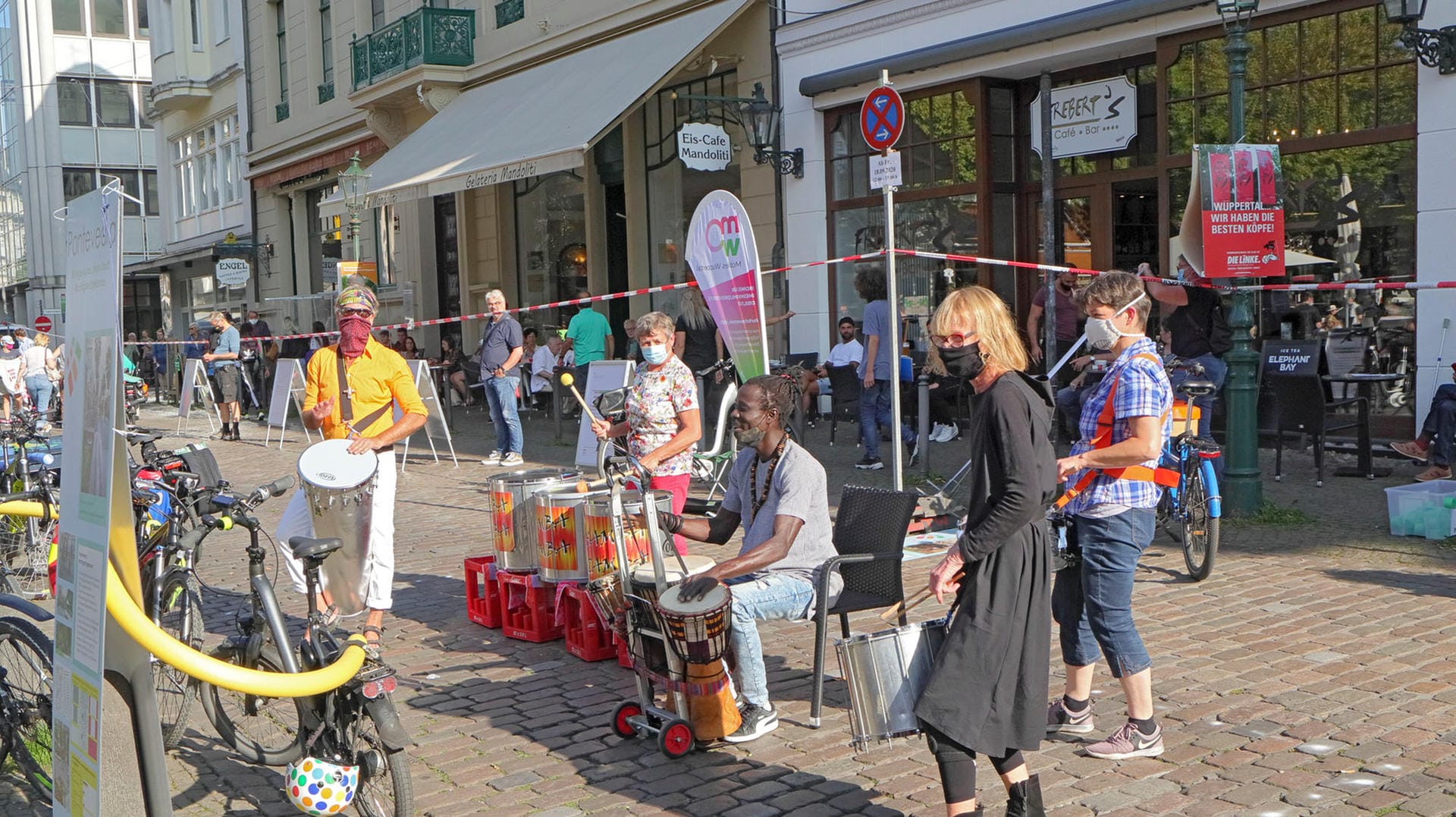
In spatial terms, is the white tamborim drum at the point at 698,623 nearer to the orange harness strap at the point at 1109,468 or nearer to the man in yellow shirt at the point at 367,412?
the orange harness strap at the point at 1109,468

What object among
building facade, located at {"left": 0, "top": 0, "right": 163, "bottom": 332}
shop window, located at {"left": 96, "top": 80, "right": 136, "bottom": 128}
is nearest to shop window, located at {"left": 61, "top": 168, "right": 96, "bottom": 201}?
building facade, located at {"left": 0, "top": 0, "right": 163, "bottom": 332}

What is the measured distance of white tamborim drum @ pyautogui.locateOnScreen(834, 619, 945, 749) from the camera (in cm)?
391

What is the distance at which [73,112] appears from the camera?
50875 mm

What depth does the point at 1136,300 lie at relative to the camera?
4906 millimetres

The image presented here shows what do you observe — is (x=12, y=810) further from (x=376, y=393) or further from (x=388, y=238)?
(x=388, y=238)

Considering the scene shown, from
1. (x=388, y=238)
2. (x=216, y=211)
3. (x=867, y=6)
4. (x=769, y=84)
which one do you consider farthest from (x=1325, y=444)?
(x=216, y=211)

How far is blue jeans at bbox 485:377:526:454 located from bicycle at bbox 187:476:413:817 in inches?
326

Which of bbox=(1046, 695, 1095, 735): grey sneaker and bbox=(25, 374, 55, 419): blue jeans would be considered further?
bbox=(25, 374, 55, 419): blue jeans

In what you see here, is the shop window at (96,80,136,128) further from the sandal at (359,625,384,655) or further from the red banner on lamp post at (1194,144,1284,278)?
the sandal at (359,625,384,655)

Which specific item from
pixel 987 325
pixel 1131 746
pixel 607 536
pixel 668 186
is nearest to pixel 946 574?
pixel 987 325

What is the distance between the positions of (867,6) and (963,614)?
12207 mm

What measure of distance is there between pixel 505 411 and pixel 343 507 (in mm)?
7276

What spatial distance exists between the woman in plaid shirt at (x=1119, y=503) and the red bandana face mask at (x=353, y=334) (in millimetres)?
3437

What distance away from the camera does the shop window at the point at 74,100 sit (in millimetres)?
50375
